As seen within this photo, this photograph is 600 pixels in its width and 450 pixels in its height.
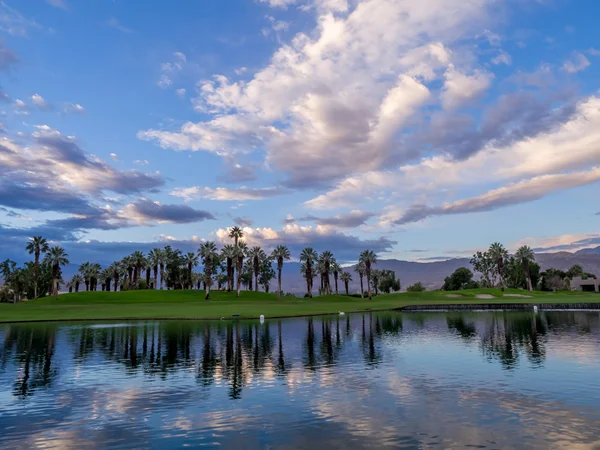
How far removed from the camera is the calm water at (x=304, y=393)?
811 inches

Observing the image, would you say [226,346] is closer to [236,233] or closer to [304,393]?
[304,393]

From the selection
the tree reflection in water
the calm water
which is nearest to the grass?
the tree reflection in water

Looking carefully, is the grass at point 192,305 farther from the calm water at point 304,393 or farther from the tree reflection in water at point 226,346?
the calm water at point 304,393

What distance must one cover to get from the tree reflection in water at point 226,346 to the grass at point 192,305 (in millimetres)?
17670

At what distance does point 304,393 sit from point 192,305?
102 meters

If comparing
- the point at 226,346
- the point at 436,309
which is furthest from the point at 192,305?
the point at 226,346

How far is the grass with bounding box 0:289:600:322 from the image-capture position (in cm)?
9456

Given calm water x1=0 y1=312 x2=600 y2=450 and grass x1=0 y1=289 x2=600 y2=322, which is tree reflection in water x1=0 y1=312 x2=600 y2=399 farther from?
grass x1=0 y1=289 x2=600 y2=322

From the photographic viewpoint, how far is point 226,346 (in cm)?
5131

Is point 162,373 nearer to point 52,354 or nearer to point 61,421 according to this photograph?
point 61,421

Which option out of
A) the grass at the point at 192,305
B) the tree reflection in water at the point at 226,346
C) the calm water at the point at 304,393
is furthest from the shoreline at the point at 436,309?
the calm water at the point at 304,393

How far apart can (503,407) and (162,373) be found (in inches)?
1002

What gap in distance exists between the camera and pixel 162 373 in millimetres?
36312

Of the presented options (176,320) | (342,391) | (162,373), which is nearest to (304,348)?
(162,373)
